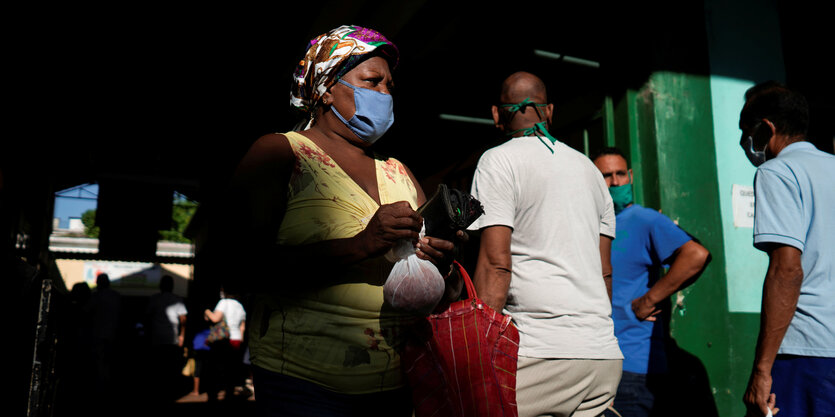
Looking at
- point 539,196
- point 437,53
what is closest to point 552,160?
point 539,196

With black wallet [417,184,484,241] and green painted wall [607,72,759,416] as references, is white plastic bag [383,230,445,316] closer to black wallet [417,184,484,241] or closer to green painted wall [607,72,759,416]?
black wallet [417,184,484,241]

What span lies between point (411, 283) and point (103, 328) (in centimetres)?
919

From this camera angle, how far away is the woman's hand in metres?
1.33

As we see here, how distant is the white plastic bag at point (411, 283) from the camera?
1337 mm

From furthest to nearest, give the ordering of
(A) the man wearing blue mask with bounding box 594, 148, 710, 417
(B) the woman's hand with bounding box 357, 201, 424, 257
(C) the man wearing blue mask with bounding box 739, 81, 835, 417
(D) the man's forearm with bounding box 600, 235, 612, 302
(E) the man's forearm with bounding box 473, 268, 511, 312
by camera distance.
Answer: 1. (A) the man wearing blue mask with bounding box 594, 148, 710, 417
2. (D) the man's forearm with bounding box 600, 235, 612, 302
3. (C) the man wearing blue mask with bounding box 739, 81, 835, 417
4. (E) the man's forearm with bounding box 473, 268, 511, 312
5. (B) the woman's hand with bounding box 357, 201, 424, 257

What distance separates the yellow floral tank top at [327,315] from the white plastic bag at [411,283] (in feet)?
0.33

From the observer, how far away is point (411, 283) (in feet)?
4.37

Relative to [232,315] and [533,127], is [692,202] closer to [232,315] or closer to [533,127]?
[533,127]

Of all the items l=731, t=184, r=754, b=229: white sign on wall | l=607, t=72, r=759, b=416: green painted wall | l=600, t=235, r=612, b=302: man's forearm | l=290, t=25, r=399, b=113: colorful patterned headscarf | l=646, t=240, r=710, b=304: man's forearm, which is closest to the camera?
l=290, t=25, r=399, b=113: colorful patterned headscarf

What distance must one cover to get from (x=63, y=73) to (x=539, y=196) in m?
7.96

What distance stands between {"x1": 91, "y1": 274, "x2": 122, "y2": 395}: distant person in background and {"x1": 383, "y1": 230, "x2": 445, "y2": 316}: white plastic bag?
891 centimetres

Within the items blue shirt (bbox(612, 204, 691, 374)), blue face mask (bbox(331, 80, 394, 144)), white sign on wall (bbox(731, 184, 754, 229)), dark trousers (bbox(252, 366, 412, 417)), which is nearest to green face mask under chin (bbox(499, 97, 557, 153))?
blue face mask (bbox(331, 80, 394, 144))

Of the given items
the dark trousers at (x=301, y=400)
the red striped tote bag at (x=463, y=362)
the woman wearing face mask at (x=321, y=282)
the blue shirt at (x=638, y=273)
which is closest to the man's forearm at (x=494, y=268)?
the red striped tote bag at (x=463, y=362)

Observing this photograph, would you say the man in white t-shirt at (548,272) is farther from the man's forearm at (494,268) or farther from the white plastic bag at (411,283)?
the white plastic bag at (411,283)
